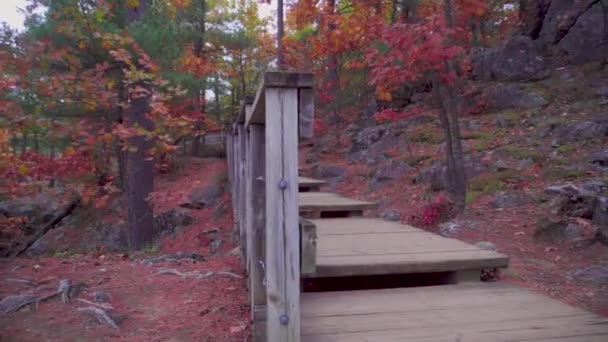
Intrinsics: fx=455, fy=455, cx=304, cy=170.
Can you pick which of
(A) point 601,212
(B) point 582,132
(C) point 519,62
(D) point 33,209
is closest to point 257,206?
(A) point 601,212

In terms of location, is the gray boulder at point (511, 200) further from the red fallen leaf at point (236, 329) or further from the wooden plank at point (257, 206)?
the wooden plank at point (257, 206)

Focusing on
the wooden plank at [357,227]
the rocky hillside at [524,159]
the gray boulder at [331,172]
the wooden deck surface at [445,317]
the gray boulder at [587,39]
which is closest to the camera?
the wooden deck surface at [445,317]

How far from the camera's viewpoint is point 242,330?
3143 mm

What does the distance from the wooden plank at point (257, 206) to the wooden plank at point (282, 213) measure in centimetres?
68

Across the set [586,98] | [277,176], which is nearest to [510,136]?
[586,98]

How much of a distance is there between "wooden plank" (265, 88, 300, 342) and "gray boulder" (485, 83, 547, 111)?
34.4 ft

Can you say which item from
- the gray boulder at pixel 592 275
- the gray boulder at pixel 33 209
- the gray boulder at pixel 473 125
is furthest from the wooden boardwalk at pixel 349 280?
the gray boulder at pixel 33 209

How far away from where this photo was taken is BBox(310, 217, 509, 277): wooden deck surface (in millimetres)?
3105

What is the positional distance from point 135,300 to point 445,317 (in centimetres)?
261

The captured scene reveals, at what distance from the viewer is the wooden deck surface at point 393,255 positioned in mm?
3105

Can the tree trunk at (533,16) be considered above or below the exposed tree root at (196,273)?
above

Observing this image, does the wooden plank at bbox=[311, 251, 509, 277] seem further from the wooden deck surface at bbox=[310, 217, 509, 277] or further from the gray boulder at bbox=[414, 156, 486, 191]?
the gray boulder at bbox=[414, 156, 486, 191]

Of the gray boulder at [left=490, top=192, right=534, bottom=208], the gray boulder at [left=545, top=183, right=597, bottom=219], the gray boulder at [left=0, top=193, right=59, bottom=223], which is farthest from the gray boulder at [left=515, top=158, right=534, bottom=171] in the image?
the gray boulder at [left=0, top=193, right=59, bottom=223]

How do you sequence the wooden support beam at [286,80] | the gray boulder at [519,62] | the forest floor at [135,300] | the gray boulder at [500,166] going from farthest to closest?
the gray boulder at [519,62], the gray boulder at [500,166], the forest floor at [135,300], the wooden support beam at [286,80]
